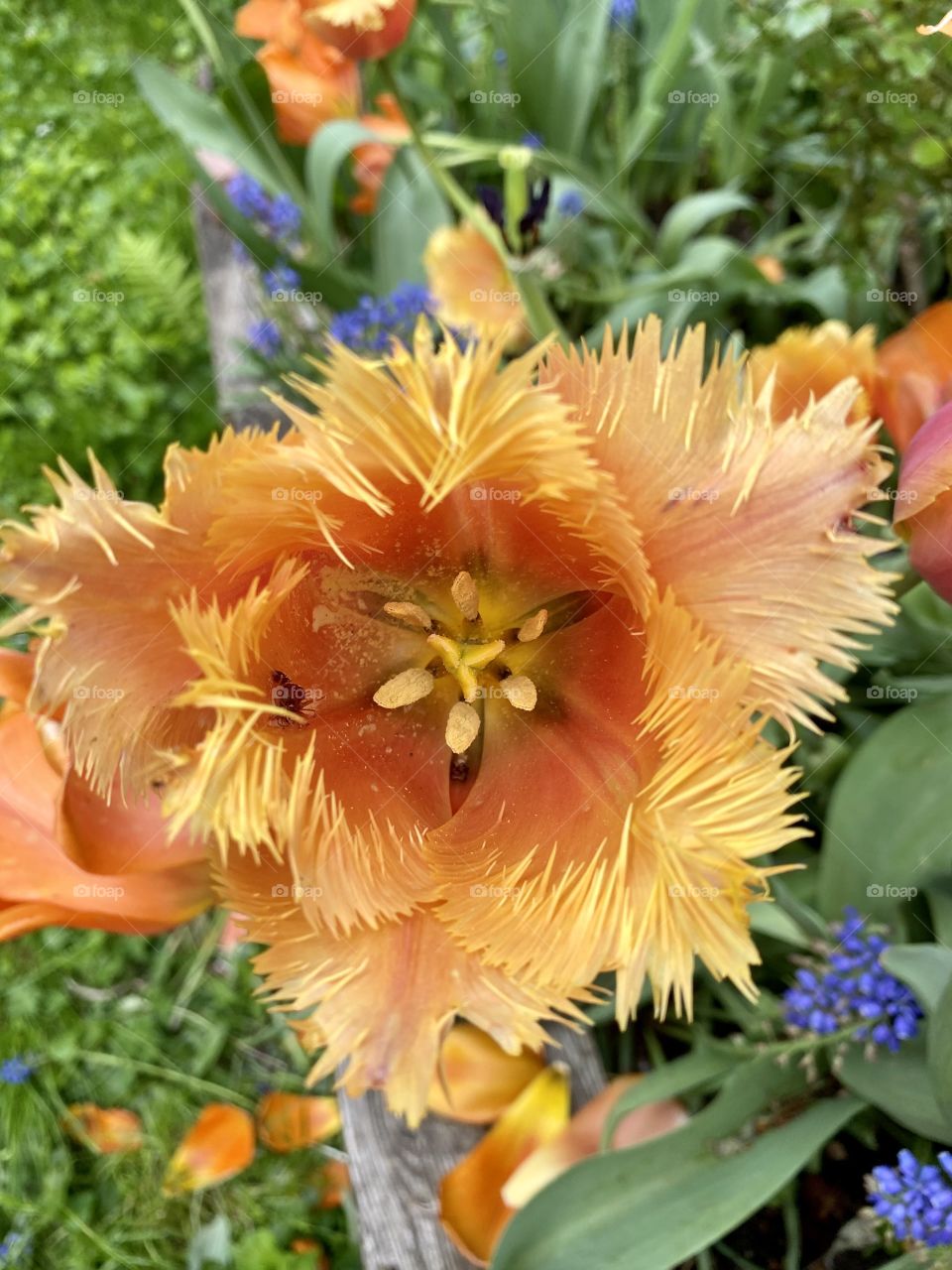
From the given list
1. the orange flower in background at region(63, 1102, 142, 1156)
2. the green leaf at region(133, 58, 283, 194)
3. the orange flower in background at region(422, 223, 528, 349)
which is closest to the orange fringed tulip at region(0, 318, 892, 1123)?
the orange flower in background at region(422, 223, 528, 349)

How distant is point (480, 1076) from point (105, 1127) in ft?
2.62

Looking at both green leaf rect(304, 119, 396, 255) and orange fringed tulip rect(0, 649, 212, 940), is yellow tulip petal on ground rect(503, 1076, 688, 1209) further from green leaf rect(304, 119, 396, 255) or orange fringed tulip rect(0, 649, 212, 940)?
green leaf rect(304, 119, 396, 255)

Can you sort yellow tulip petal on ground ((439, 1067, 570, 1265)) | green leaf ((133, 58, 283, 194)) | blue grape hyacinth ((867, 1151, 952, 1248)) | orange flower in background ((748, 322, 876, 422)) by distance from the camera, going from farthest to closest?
green leaf ((133, 58, 283, 194)) → yellow tulip petal on ground ((439, 1067, 570, 1265)) → orange flower in background ((748, 322, 876, 422)) → blue grape hyacinth ((867, 1151, 952, 1248))

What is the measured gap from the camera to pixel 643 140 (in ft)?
3.99

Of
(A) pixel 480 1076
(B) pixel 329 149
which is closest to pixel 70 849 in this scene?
(A) pixel 480 1076

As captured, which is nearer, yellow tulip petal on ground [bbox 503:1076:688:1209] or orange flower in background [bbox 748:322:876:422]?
A: orange flower in background [bbox 748:322:876:422]

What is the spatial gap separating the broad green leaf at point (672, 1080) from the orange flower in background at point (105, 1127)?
35.1 inches

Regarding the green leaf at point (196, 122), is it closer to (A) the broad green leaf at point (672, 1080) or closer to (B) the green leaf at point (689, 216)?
(B) the green leaf at point (689, 216)

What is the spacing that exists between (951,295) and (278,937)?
3.38 ft

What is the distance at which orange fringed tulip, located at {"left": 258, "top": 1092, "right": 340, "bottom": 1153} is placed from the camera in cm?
130

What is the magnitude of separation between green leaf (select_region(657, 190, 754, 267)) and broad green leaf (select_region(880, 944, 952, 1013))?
0.79 meters

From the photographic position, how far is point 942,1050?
616 mm

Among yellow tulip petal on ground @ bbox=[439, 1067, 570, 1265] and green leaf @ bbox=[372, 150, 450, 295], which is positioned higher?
green leaf @ bbox=[372, 150, 450, 295]

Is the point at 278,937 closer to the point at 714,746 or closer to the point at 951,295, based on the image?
the point at 714,746
